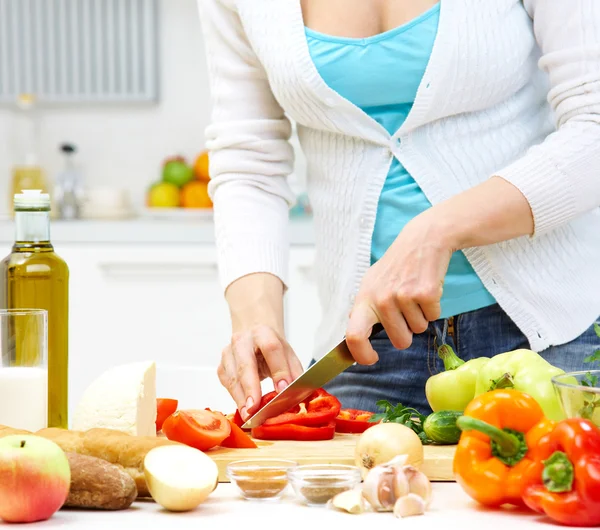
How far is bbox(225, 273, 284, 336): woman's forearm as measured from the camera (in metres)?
1.35

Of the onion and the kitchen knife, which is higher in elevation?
the kitchen knife

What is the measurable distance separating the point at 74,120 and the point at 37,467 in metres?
3.04

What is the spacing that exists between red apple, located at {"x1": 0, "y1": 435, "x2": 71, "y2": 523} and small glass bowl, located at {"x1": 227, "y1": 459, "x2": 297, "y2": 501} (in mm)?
152

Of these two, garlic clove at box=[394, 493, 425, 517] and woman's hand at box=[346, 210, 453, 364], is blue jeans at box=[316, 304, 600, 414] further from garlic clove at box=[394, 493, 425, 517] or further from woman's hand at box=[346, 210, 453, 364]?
garlic clove at box=[394, 493, 425, 517]

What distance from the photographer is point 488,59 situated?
131 centimetres

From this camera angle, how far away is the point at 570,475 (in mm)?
792

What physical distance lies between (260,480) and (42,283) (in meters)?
0.39

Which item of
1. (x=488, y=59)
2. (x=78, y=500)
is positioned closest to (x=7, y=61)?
(x=488, y=59)

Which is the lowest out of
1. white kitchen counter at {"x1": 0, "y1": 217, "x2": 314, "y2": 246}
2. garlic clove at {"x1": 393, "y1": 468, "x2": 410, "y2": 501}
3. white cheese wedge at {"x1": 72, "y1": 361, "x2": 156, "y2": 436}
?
garlic clove at {"x1": 393, "y1": 468, "x2": 410, "y2": 501}

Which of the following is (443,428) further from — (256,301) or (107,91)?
(107,91)

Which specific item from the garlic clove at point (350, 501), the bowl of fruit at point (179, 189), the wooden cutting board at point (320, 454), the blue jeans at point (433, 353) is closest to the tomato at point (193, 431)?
the wooden cutting board at point (320, 454)

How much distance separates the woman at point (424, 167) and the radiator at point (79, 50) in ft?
7.30

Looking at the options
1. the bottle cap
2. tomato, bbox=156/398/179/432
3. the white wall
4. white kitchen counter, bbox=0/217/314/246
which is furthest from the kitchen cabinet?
the bottle cap

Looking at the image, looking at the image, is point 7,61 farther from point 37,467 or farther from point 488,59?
point 37,467
